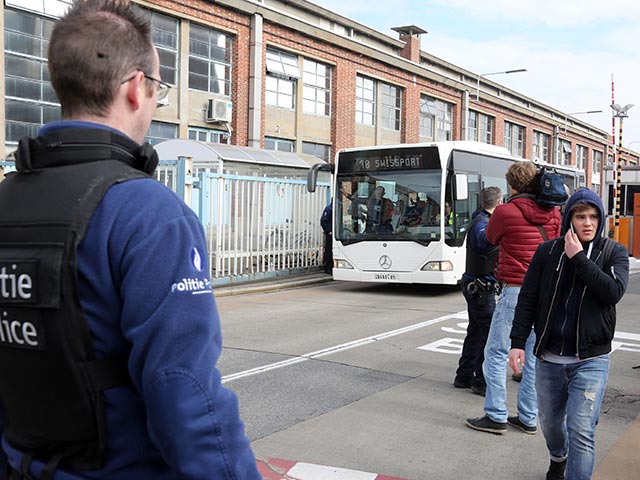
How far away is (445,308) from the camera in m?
11.8

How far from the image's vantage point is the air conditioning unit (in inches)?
829

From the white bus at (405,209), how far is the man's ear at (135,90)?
1192 centimetres

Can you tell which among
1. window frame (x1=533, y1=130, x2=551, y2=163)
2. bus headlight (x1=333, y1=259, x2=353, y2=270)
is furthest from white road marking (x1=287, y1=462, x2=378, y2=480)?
window frame (x1=533, y1=130, x2=551, y2=163)

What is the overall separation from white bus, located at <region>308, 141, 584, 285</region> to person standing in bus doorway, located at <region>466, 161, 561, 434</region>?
26.1ft

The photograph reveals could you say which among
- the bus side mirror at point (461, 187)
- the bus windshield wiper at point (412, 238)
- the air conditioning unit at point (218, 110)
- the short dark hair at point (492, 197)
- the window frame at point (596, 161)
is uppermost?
the window frame at point (596, 161)

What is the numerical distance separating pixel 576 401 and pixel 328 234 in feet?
42.0

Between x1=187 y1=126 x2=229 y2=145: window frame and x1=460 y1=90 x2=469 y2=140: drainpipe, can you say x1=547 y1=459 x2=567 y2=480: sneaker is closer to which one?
x1=187 y1=126 x2=229 y2=145: window frame

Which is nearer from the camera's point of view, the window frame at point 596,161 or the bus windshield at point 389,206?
the bus windshield at point 389,206

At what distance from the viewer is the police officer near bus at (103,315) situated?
1396 millimetres

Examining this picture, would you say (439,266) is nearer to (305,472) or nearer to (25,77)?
(305,472)

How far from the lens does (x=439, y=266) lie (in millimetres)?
13227

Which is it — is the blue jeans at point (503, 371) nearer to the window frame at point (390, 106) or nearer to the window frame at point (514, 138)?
the window frame at point (390, 106)

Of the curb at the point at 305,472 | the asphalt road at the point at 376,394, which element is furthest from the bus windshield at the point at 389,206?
the curb at the point at 305,472

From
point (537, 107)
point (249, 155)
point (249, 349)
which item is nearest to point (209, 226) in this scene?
point (249, 155)
